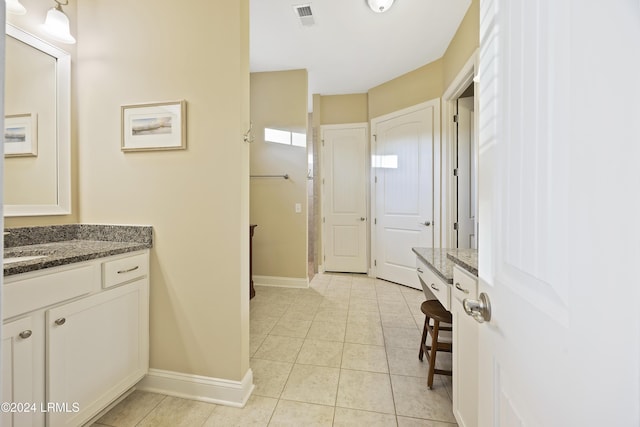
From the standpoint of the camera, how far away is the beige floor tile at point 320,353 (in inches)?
77.5

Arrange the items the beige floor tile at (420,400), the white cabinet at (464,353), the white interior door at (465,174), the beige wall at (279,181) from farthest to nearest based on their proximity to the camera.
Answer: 1. the beige wall at (279,181)
2. the white interior door at (465,174)
3. the beige floor tile at (420,400)
4. the white cabinet at (464,353)

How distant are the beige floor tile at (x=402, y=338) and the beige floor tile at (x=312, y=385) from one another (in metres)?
0.62

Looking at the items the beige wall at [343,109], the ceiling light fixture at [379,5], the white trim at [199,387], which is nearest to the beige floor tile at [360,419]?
the white trim at [199,387]

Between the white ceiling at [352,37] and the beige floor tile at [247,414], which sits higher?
the white ceiling at [352,37]

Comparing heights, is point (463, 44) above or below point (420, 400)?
above

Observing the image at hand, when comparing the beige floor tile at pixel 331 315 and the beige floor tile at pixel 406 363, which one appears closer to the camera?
the beige floor tile at pixel 406 363

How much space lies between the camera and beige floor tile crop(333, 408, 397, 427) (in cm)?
142

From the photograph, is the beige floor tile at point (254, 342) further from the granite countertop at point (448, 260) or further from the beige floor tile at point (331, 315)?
the granite countertop at point (448, 260)

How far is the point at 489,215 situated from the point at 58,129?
2.42 meters

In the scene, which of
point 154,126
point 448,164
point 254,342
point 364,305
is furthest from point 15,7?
point 448,164

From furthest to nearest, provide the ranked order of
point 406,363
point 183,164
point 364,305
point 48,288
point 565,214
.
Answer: point 364,305 → point 406,363 → point 183,164 → point 48,288 → point 565,214

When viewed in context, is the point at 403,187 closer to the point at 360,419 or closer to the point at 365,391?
the point at 365,391

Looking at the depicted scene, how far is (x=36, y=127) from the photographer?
1635mm

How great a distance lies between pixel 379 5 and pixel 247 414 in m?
3.19
